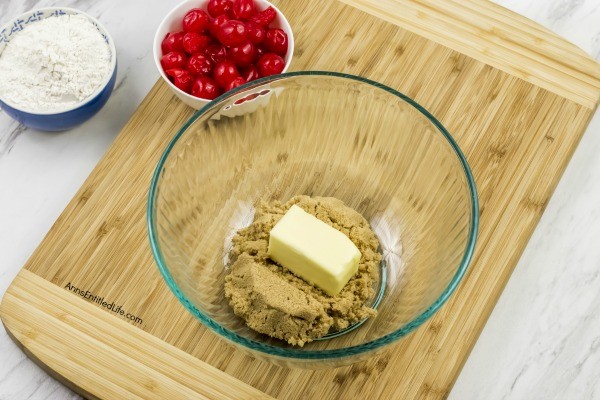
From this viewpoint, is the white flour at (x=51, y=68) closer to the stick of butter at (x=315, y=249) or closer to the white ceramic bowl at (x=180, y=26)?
the white ceramic bowl at (x=180, y=26)

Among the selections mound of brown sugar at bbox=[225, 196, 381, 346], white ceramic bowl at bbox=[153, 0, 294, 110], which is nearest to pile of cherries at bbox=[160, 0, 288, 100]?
white ceramic bowl at bbox=[153, 0, 294, 110]

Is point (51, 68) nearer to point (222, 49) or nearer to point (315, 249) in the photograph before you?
point (222, 49)

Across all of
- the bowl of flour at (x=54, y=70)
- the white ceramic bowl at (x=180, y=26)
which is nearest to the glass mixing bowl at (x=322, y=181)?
the white ceramic bowl at (x=180, y=26)

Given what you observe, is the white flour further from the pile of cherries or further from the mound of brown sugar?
the mound of brown sugar

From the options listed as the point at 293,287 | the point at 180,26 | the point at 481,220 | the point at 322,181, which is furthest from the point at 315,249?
the point at 180,26

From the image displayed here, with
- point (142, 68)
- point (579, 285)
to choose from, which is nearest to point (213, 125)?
point (142, 68)

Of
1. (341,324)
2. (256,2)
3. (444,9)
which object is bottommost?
(341,324)

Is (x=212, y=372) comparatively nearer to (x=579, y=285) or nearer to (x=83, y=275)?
(x=83, y=275)

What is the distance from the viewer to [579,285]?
5.44 ft

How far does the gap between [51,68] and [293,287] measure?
26.2 inches

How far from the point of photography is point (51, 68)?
5.13ft

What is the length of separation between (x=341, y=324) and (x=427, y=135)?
0.36 m

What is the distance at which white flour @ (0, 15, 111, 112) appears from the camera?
61.4 inches

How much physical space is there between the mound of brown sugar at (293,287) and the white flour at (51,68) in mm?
453
